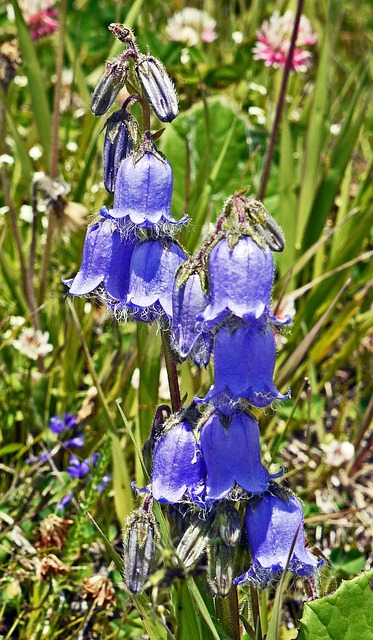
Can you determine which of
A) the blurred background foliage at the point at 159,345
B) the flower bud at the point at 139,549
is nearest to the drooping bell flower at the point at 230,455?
the flower bud at the point at 139,549

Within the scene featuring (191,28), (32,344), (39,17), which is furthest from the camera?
(191,28)

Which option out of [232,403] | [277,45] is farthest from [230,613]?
[277,45]

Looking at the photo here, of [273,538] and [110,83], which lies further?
[110,83]

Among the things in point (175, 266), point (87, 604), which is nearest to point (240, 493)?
point (175, 266)

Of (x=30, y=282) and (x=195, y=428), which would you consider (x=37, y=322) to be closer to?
(x=30, y=282)

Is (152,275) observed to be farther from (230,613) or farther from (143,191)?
(230,613)

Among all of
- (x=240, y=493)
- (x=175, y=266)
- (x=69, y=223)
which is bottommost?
(x=240, y=493)
